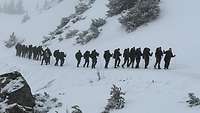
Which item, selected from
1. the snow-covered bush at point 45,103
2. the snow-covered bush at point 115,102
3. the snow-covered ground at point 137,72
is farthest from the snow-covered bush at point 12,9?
the snow-covered bush at point 115,102

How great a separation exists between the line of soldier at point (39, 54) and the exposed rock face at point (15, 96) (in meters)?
16.6

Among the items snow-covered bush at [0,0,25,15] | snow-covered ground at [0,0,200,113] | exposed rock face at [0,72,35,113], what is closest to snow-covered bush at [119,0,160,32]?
snow-covered ground at [0,0,200,113]

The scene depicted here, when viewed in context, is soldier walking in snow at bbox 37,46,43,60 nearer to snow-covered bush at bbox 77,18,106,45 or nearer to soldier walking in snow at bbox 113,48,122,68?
snow-covered bush at bbox 77,18,106,45

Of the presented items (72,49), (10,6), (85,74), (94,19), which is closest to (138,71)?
(85,74)

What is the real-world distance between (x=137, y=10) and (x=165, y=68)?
12288mm

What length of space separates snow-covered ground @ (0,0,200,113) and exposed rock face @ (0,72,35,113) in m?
3.17

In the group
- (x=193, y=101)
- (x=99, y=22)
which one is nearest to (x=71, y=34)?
(x=99, y=22)

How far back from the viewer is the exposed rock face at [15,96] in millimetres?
18453

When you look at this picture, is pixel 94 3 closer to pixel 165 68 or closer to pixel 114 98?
pixel 165 68

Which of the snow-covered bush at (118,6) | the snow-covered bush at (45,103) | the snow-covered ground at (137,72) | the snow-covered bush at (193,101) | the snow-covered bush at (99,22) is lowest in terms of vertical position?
the snow-covered bush at (45,103)

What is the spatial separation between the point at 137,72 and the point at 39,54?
17.2m

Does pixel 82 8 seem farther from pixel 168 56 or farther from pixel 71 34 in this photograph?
pixel 168 56

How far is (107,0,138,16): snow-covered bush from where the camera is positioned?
44.1 metres

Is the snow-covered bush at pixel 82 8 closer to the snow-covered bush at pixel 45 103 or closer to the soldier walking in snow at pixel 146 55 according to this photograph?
the soldier walking in snow at pixel 146 55
